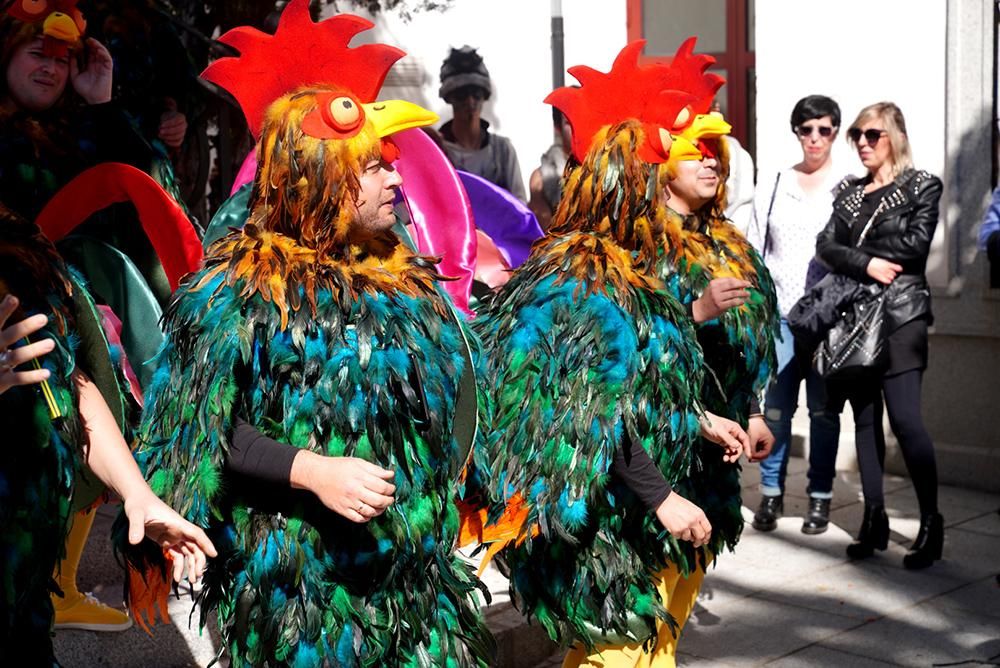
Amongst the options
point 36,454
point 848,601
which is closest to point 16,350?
point 36,454

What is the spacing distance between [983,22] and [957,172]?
0.80m

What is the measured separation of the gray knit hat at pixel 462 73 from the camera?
297 inches

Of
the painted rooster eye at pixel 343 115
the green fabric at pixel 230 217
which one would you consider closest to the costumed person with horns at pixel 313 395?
the painted rooster eye at pixel 343 115

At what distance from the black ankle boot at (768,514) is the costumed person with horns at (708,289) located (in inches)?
97.7

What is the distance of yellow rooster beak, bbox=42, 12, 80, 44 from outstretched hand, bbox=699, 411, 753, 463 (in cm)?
216

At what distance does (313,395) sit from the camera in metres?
2.74

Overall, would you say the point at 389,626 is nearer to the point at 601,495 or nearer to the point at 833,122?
the point at 601,495

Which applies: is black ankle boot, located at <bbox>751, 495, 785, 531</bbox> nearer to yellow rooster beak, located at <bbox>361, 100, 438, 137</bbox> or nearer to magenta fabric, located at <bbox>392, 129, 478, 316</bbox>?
magenta fabric, located at <bbox>392, 129, 478, 316</bbox>

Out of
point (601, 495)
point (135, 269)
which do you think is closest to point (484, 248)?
point (135, 269)

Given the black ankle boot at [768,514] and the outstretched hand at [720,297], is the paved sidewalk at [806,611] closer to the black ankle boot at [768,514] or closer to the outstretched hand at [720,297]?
the black ankle boot at [768,514]

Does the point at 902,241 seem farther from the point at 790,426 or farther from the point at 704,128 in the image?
the point at 704,128

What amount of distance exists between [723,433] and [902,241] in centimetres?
274

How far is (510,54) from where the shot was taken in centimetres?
956

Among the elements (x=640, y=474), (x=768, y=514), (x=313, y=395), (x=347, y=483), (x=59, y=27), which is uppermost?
(x=59, y=27)
